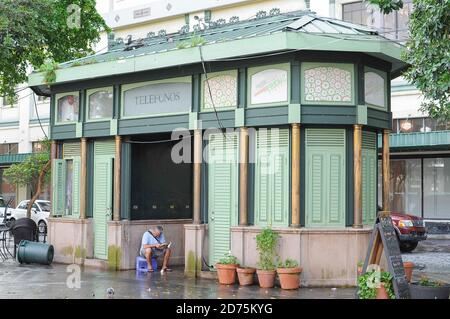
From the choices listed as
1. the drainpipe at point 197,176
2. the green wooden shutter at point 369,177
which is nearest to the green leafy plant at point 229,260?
the drainpipe at point 197,176

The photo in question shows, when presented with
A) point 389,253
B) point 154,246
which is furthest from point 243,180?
point 389,253

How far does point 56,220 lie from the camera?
55.7 feet

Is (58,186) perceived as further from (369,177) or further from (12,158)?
(12,158)

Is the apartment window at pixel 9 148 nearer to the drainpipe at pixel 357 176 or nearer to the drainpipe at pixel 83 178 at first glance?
the drainpipe at pixel 83 178

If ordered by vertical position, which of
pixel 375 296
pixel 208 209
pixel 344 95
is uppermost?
pixel 344 95

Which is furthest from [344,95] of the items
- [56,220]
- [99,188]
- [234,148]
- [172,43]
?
[56,220]

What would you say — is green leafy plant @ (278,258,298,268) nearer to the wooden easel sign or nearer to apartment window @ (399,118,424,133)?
the wooden easel sign

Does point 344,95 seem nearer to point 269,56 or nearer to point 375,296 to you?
point 269,56

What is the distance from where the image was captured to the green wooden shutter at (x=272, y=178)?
13.1m

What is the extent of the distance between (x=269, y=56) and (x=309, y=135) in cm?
171

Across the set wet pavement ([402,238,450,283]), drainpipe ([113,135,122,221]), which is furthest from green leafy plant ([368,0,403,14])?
drainpipe ([113,135,122,221])

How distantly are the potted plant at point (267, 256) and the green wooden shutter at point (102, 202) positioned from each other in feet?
15.3

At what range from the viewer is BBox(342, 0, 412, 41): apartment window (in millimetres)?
29625

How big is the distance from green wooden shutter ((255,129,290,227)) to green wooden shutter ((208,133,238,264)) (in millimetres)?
583
